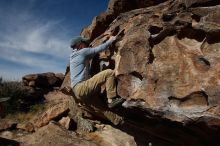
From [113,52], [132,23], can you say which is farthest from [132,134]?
[132,23]

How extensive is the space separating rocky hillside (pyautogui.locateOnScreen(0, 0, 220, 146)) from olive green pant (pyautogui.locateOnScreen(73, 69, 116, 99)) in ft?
0.75

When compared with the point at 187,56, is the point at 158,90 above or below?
below

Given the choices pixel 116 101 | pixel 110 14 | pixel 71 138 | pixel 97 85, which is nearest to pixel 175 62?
pixel 116 101

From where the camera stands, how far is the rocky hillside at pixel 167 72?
7.64 metres

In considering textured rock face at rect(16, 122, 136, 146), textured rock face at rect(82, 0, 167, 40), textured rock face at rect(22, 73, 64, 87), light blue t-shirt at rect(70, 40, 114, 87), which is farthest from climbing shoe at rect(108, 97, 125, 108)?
textured rock face at rect(22, 73, 64, 87)

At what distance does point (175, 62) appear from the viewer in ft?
27.2

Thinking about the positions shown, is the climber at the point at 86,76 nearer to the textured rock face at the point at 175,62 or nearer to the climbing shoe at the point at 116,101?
the climbing shoe at the point at 116,101

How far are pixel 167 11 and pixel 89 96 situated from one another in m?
3.03

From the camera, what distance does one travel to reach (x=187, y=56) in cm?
807

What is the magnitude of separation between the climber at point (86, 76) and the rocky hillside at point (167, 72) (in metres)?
0.25

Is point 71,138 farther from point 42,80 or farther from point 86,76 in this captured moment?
point 42,80

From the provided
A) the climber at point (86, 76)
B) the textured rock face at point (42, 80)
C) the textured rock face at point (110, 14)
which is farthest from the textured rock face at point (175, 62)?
the textured rock face at point (42, 80)

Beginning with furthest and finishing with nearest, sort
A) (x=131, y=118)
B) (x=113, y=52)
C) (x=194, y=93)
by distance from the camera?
(x=113, y=52) < (x=131, y=118) < (x=194, y=93)

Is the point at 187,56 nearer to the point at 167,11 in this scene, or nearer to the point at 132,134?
the point at 167,11
